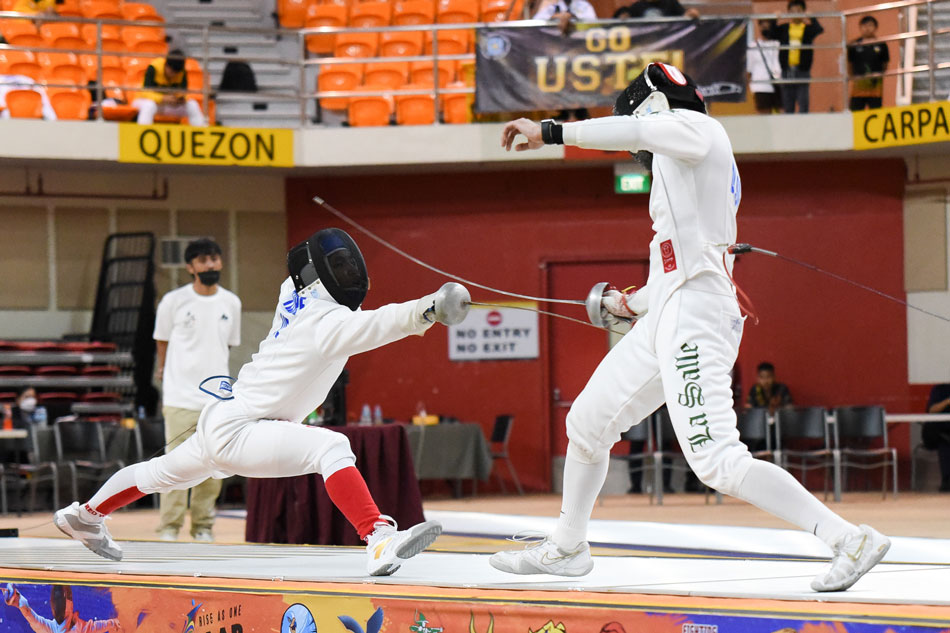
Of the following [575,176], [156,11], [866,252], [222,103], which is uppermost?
[156,11]

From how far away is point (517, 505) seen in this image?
412 inches

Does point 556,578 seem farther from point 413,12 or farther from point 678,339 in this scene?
point 413,12

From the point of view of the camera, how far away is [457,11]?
42.4ft

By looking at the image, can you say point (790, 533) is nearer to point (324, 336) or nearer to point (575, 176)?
point (324, 336)

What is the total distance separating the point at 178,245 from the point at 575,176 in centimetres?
391

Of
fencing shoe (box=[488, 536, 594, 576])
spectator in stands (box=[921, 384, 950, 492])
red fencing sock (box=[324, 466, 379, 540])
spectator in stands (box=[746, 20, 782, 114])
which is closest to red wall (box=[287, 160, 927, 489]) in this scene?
spectator in stands (box=[921, 384, 950, 492])

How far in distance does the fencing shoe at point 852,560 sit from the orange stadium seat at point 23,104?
9.56 m

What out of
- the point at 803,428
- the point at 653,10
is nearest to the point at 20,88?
the point at 653,10

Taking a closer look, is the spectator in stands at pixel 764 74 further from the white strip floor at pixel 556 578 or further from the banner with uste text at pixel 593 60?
the white strip floor at pixel 556 578

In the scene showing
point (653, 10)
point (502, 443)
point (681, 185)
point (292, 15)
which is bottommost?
point (502, 443)

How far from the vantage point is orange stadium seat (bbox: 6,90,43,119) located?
11.0 metres

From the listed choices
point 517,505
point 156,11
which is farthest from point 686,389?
point 156,11

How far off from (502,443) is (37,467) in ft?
13.9

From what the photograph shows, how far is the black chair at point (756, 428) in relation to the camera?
10.3m
